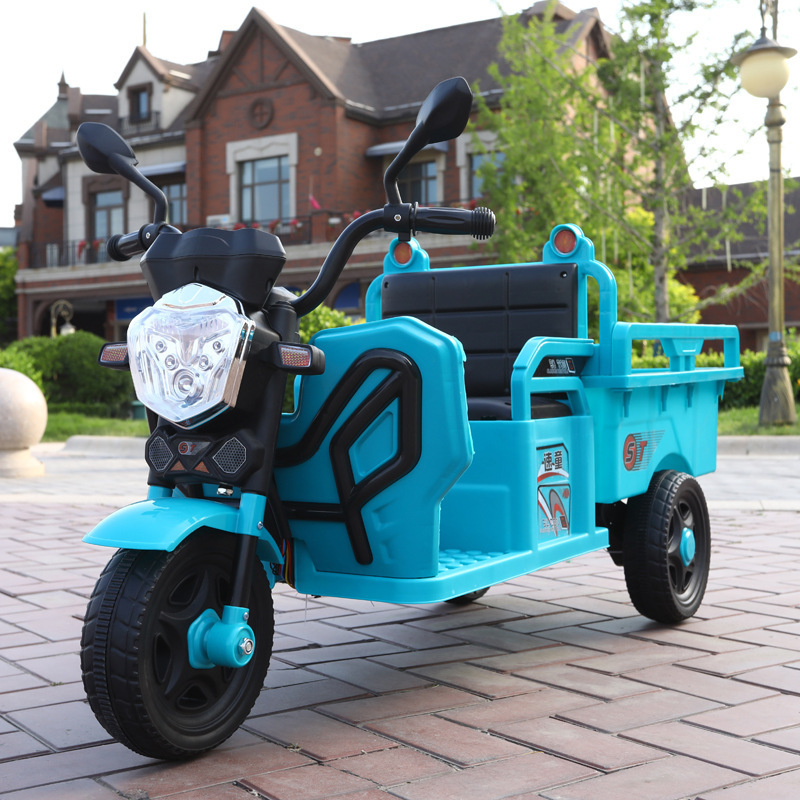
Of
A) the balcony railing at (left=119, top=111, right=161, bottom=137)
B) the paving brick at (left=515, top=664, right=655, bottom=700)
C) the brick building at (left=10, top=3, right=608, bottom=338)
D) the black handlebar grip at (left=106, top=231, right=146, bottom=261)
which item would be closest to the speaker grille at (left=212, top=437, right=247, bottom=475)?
the black handlebar grip at (left=106, top=231, right=146, bottom=261)

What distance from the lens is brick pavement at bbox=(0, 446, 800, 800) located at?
269 centimetres

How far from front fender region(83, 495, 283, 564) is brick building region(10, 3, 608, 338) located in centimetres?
2299

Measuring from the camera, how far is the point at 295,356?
287 cm

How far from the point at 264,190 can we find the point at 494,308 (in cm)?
2674

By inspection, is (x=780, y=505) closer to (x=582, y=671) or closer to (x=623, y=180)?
(x=582, y=671)

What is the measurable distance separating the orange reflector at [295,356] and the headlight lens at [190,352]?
0.35 feet

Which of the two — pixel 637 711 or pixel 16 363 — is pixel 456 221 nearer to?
pixel 637 711

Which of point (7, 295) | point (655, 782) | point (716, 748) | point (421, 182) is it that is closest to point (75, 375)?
point (421, 182)

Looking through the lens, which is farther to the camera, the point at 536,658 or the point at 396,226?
the point at 536,658

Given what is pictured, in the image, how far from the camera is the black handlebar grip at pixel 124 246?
11.3 ft

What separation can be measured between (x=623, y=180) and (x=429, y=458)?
15185 mm

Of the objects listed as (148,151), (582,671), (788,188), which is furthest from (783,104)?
(148,151)

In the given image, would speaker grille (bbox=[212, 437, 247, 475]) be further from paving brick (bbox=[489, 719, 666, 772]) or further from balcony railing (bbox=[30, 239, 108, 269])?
balcony railing (bbox=[30, 239, 108, 269])

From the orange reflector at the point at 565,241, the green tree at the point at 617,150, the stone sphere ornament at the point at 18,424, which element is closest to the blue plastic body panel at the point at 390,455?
the orange reflector at the point at 565,241
